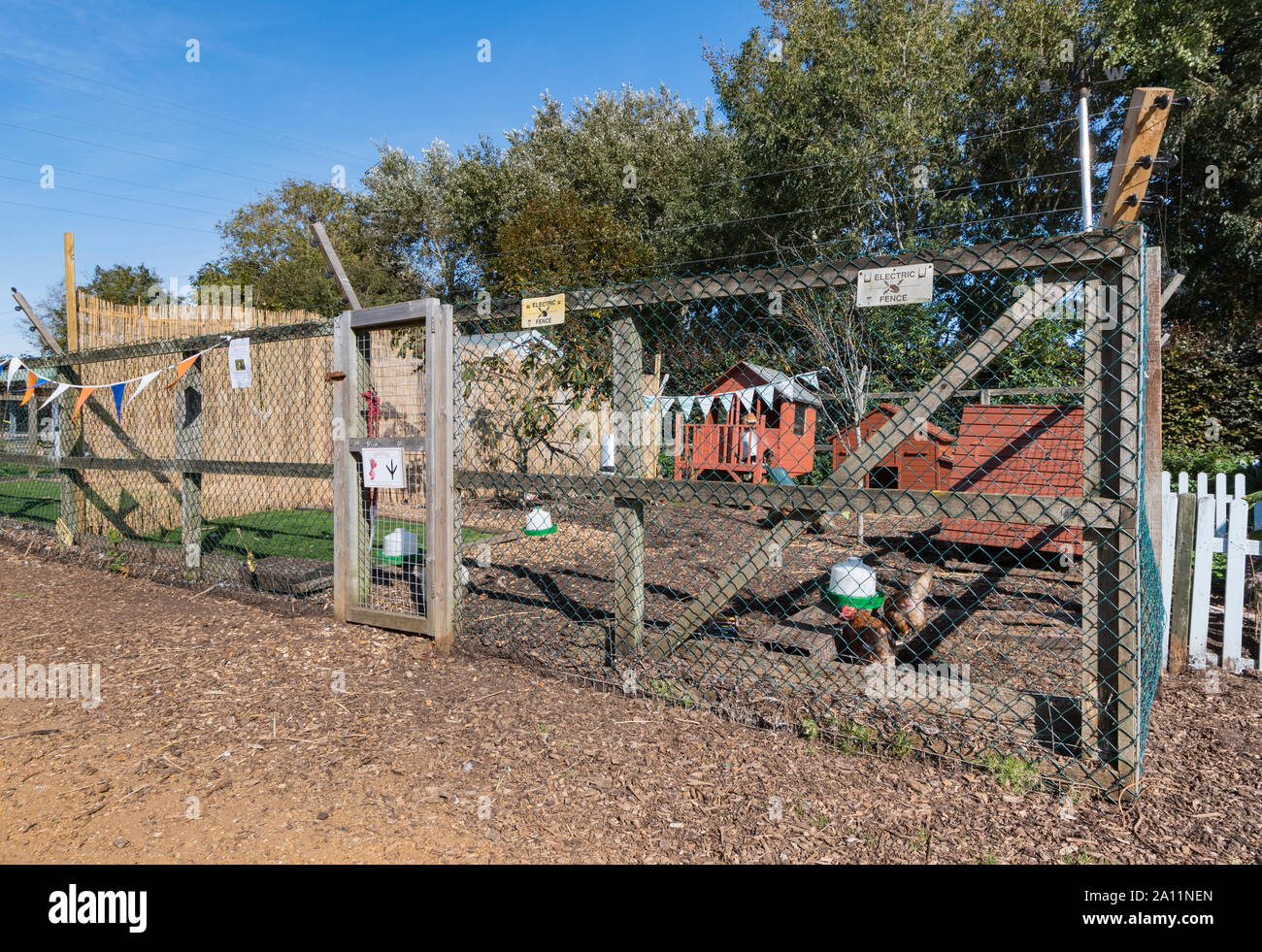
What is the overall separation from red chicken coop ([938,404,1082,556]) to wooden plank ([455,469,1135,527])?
3.07 meters

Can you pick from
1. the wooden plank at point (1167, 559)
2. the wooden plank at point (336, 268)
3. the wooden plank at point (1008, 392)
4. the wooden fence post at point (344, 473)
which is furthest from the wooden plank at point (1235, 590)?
the wooden plank at point (336, 268)

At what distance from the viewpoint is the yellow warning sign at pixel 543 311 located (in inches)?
147

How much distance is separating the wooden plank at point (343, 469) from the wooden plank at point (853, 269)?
128 centimetres

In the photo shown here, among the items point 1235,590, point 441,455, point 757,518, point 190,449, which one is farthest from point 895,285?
point 757,518

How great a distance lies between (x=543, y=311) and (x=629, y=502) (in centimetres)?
108

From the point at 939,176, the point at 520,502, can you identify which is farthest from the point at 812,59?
the point at 520,502

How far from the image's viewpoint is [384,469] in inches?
173

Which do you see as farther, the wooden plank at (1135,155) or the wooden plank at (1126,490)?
the wooden plank at (1135,155)

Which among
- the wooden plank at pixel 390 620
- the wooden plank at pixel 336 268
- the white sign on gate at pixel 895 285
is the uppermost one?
the wooden plank at pixel 336 268

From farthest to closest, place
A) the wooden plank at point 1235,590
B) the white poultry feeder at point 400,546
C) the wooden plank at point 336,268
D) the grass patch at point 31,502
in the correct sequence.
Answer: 1. the grass patch at point 31,502
2. the white poultry feeder at point 400,546
3. the wooden plank at point 336,268
4. the wooden plank at point 1235,590

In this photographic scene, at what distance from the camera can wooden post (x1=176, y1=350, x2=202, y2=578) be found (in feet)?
19.0

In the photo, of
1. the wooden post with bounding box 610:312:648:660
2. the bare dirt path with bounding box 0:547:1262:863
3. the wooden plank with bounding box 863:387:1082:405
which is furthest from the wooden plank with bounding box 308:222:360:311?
the wooden plank with bounding box 863:387:1082:405

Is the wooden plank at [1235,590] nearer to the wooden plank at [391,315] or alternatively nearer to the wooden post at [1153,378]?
the wooden post at [1153,378]

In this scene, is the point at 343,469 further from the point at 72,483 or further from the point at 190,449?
the point at 72,483
